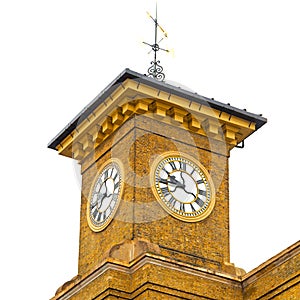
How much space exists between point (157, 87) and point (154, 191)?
11.3 ft

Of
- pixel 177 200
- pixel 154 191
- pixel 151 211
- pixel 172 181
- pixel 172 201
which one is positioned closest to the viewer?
pixel 151 211

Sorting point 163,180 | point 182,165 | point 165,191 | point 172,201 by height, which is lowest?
point 172,201

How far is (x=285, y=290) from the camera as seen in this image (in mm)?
32844

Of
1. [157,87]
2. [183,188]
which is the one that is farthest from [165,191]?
[157,87]

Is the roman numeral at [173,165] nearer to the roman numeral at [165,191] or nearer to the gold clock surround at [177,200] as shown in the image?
the gold clock surround at [177,200]

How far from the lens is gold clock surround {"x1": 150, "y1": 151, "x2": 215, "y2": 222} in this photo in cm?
3606

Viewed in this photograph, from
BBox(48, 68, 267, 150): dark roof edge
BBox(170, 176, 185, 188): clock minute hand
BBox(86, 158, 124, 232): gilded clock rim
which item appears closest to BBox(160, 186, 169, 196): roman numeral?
BBox(170, 176, 185, 188): clock minute hand

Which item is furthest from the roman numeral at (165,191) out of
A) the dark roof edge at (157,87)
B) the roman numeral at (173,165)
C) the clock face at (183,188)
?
the dark roof edge at (157,87)

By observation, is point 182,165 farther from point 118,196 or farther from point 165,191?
point 118,196

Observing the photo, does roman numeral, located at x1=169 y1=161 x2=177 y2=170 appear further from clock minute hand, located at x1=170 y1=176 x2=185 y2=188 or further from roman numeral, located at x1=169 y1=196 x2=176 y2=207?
roman numeral, located at x1=169 y1=196 x2=176 y2=207

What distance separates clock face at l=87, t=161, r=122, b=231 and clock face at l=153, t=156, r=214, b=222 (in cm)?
143

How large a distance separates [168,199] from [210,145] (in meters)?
3.04

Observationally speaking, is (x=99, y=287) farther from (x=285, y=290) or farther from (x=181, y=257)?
(x=285, y=290)

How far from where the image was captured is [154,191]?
36.1 m
